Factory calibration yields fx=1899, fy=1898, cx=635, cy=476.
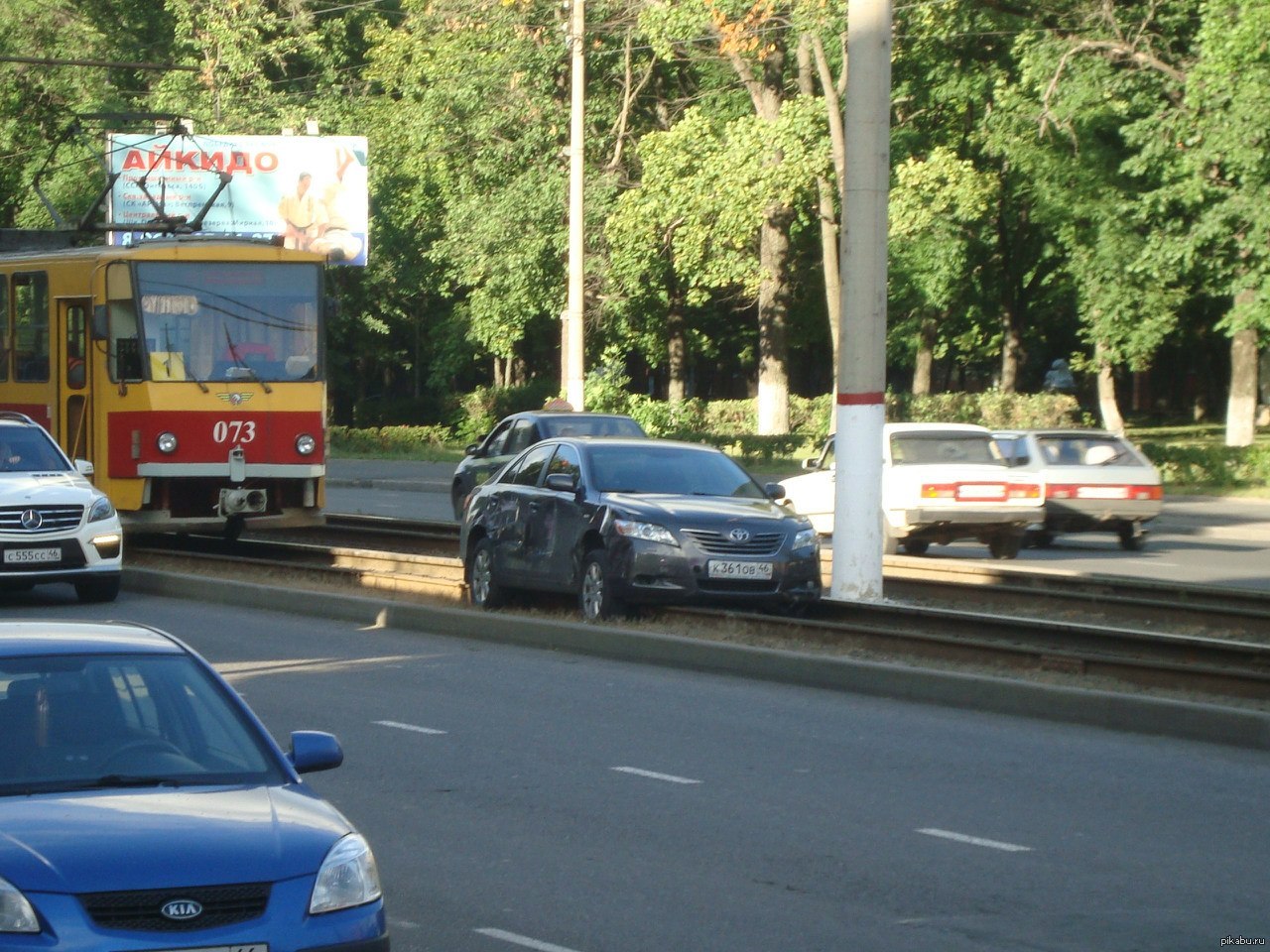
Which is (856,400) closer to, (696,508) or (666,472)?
(666,472)

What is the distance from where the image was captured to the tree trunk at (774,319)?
4569cm

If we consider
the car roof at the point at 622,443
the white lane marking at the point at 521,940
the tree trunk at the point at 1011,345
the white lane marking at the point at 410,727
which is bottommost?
the white lane marking at the point at 410,727

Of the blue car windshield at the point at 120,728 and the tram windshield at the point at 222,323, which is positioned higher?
the tram windshield at the point at 222,323

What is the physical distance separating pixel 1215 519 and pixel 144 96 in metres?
45.6

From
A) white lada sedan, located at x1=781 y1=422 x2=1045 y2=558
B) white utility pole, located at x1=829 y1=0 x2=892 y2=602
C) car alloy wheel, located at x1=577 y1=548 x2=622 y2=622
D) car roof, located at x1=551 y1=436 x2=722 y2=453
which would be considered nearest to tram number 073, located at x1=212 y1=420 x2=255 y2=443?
car roof, located at x1=551 y1=436 x2=722 y2=453

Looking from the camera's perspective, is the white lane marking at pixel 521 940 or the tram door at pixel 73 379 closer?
the white lane marking at pixel 521 940

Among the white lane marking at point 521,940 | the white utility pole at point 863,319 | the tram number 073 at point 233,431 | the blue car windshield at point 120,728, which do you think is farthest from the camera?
the tram number 073 at point 233,431

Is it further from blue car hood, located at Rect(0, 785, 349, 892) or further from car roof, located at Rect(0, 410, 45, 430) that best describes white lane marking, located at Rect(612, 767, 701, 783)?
car roof, located at Rect(0, 410, 45, 430)

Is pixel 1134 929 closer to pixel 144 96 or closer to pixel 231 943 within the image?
pixel 231 943

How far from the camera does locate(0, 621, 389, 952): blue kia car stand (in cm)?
Answer: 461

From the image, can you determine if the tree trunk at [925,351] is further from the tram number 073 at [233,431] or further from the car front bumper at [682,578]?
the car front bumper at [682,578]

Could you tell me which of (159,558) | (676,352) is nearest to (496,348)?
(676,352)

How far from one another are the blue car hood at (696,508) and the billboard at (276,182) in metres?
35.0

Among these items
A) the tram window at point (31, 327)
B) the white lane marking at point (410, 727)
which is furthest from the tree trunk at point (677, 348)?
the white lane marking at point (410, 727)
